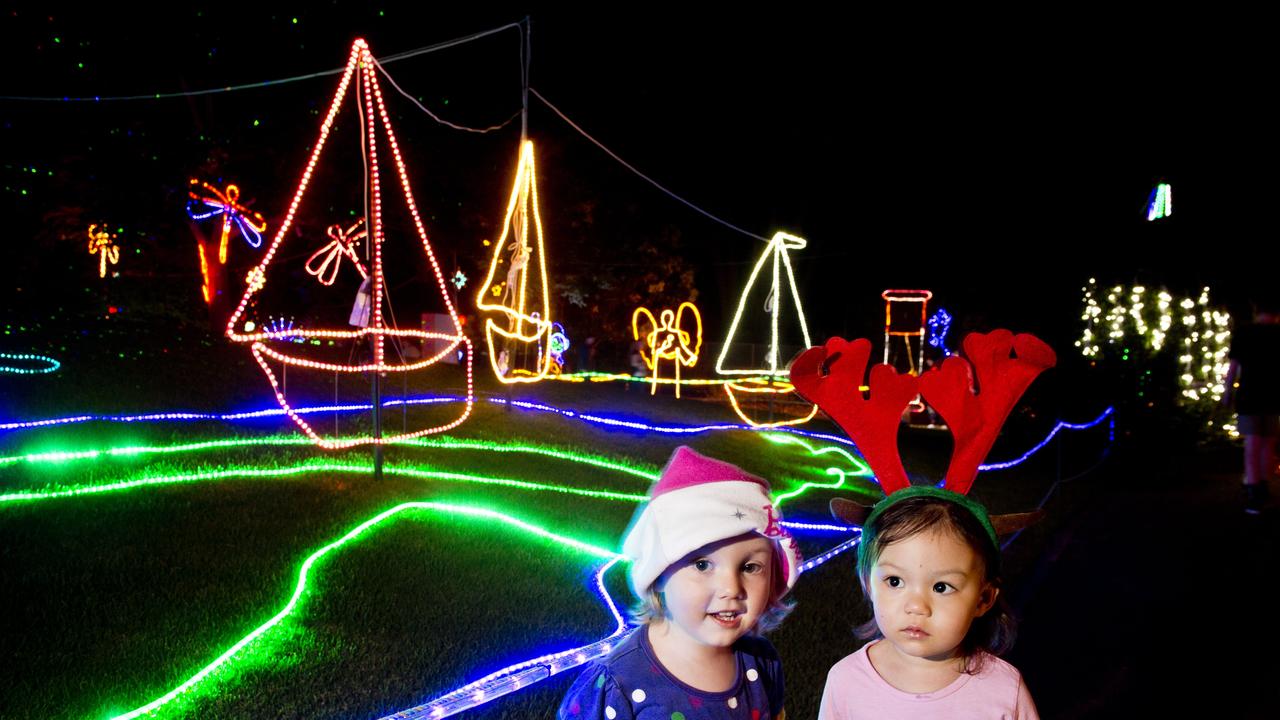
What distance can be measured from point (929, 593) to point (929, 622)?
65mm

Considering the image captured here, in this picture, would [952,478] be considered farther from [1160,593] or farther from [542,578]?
[1160,593]

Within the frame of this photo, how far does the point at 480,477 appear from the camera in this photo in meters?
8.38

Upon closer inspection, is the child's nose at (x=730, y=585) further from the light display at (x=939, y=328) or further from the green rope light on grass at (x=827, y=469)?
the light display at (x=939, y=328)

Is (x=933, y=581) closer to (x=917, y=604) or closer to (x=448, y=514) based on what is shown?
(x=917, y=604)

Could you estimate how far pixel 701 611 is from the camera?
2084 mm

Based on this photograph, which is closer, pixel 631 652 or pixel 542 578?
pixel 631 652

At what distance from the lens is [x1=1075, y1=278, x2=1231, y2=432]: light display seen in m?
13.2

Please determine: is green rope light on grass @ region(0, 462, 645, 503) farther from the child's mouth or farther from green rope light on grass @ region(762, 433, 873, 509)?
the child's mouth

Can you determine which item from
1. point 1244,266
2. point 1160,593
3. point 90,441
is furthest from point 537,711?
point 1244,266

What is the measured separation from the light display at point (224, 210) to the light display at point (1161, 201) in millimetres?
22364

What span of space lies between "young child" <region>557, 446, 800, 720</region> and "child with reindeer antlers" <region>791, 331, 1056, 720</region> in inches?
8.5

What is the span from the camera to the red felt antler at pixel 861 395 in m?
2.41

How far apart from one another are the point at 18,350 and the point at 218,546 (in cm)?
977

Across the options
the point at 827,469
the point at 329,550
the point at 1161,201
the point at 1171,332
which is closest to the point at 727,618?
the point at 329,550
